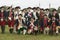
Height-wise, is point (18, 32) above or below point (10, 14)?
below

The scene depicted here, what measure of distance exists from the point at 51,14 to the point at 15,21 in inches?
82.1

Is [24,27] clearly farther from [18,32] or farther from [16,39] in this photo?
[16,39]

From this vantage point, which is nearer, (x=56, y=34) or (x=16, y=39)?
(x=16, y=39)

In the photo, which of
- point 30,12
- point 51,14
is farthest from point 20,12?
point 51,14

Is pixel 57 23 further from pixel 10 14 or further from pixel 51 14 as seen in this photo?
pixel 10 14

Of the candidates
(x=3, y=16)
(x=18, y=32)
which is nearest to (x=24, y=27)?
(x=18, y=32)

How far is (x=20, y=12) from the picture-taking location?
15320 mm

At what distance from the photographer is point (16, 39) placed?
1302 centimetres

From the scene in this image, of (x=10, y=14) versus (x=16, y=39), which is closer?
(x=16, y=39)

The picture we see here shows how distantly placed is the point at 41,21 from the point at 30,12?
32.8 inches

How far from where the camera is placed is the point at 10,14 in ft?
50.3

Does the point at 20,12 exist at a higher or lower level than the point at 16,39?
higher

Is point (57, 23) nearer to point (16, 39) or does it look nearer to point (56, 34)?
point (56, 34)

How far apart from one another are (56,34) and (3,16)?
318 centimetres
